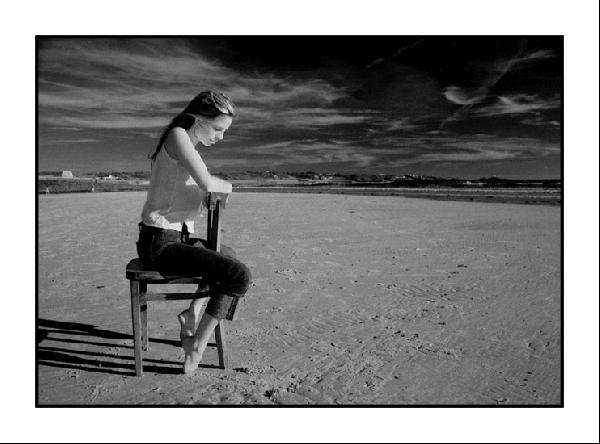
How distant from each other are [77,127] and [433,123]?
6.27m

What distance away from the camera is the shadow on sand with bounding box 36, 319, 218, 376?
3.02 m

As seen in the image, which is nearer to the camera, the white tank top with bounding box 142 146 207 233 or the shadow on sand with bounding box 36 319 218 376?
the white tank top with bounding box 142 146 207 233

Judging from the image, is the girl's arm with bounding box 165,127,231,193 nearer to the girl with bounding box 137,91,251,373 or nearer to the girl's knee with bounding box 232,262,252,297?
the girl with bounding box 137,91,251,373

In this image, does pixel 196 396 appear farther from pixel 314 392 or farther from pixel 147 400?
pixel 314 392

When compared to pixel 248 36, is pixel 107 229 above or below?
below

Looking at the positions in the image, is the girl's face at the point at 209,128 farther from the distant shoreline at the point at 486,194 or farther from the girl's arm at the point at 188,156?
the distant shoreline at the point at 486,194

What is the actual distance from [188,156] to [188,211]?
0.34m

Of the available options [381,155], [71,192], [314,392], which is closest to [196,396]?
[314,392]

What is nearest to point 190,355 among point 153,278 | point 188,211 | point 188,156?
point 153,278

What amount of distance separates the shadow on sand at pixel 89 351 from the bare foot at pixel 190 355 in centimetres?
11

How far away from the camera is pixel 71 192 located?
16141 mm

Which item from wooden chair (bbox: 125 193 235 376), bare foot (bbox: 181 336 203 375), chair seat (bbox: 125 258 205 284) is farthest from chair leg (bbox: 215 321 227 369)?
chair seat (bbox: 125 258 205 284)

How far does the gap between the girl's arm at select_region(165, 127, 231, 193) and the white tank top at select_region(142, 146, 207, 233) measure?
9cm

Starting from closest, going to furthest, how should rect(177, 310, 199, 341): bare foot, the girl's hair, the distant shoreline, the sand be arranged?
the girl's hair
the sand
rect(177, 310, 199, 341): bare foot
the distant shoreline
